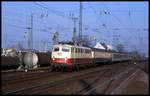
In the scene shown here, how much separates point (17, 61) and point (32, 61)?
231cm

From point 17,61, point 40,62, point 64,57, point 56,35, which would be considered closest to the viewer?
point 64,57

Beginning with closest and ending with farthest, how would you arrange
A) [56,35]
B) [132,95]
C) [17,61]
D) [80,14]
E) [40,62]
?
[132,95]
[17,61]
[40,62]
[80,14]
[56,35]

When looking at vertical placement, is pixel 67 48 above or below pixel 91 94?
above

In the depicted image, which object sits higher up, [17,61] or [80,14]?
[80,14]

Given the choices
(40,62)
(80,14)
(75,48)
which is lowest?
(40,62)

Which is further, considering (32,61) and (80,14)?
(80,14)

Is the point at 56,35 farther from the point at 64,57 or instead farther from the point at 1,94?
the point at 1,94

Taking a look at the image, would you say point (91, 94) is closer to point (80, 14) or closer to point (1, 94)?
point (1, 94)

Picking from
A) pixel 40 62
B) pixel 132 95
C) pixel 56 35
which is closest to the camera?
pixel 132 95

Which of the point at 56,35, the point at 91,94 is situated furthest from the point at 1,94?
the point at 56,35

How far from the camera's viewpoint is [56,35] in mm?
48062

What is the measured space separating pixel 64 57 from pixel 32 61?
25.8 feet

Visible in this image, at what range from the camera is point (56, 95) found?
11.8 metres

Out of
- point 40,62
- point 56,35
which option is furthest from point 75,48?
point 56,35
